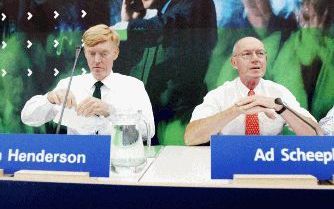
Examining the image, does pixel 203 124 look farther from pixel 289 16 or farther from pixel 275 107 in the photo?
pixel 289 16

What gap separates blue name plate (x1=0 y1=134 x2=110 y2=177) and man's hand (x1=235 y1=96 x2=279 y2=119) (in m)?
1.39

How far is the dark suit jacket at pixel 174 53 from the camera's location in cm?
248

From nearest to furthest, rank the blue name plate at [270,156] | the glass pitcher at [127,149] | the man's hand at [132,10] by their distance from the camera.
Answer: the blue name plate at [270,156], the glass pitcher at [127,149], the man's hand at [132,10]

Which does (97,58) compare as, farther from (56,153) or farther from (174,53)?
(56,153)

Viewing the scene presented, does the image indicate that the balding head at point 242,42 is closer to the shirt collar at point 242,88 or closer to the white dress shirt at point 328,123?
the shirt collar at point 242,88

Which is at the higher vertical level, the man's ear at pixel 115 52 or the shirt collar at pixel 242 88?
the man's ear at pixel 115 52

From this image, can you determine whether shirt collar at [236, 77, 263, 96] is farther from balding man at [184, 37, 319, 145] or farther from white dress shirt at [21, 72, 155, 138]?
white dress shirt at [21, 72, 155, 138]

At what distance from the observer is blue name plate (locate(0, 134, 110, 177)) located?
119cm

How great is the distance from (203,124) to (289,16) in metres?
0.75

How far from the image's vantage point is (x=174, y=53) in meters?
2.49

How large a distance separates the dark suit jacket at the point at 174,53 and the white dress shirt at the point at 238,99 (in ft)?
0.18

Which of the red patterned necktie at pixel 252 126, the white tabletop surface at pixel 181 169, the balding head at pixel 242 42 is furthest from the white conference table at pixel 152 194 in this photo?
the balding head at pixel 242 42

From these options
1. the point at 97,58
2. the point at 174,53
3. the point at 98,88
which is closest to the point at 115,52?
the point at 97,58

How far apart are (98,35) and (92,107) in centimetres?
42
